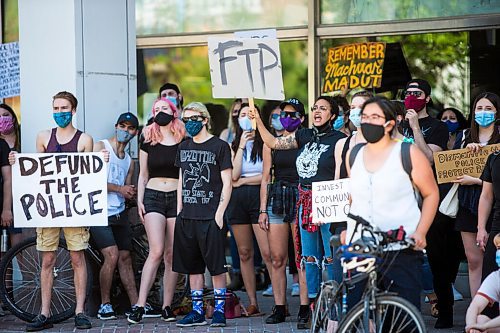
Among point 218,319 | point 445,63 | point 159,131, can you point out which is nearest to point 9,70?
point 159,131

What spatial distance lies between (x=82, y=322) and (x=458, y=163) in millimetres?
3796

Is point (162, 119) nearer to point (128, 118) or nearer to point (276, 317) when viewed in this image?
point (128, 118)

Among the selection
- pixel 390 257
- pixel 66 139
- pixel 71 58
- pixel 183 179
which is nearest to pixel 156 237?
pixel 183 179

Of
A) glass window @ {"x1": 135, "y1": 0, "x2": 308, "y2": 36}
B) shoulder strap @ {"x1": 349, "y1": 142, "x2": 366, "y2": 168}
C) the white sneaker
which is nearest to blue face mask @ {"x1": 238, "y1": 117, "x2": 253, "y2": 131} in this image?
shoulder strap @ {"x1": 349, "y1": 142, "x2": 366, "y2": 168}

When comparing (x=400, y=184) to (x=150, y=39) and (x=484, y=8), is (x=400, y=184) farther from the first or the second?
(x=150, y=39)

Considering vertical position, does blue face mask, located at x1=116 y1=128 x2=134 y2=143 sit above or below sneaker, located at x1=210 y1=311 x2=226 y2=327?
above

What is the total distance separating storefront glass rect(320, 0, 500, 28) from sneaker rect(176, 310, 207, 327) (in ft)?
15.6

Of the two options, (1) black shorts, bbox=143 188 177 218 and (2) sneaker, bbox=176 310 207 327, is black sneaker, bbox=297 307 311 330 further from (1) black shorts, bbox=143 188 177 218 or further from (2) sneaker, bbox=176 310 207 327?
(1) black shorts, bbox=143 188 177 218

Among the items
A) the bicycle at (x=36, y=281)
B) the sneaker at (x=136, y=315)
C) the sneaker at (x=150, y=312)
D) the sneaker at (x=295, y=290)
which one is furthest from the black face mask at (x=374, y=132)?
the sneaker at (x=295, y=290)

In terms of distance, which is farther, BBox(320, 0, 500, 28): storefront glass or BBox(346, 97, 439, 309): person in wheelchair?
BBox(320, 0, 500, 28): storefront glass

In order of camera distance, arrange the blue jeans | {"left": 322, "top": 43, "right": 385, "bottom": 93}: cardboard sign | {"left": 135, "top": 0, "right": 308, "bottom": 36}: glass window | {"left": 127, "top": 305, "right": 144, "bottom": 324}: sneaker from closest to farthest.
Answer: the blue jeans
{"left": 127, "top": 305, "right": 144, "bottom": 324}: sneaker
{"left": 322, "top": 43, "right": 385, "bottom": 93}: cardboard sign
{"left": 135, "top": 0, "right": 308, "bottom": 36}: glass window

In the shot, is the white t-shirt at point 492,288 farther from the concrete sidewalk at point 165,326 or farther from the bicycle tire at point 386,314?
the concrete sidewalk at point 165,326

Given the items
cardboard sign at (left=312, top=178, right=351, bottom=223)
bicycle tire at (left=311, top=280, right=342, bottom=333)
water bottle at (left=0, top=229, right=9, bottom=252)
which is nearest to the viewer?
bicycle tire at (left=311, top=280, right=342, bottom=333)

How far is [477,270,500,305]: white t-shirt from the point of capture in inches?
316
